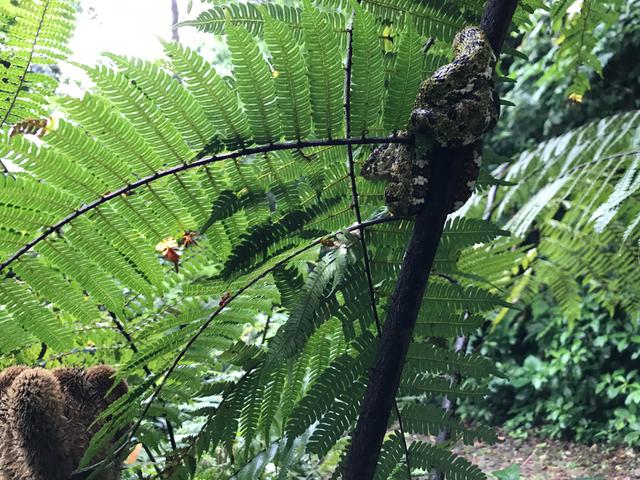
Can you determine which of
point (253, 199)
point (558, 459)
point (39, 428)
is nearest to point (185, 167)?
point (253, 199)

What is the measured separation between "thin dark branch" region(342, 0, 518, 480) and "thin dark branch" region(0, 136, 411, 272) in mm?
75

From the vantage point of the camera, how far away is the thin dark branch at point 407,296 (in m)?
0.67

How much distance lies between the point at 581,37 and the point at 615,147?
49 centimetres

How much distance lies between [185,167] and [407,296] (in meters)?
0.34

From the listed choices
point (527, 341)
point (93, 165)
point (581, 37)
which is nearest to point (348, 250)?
point (93, 165)

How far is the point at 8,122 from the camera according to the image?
1.11 meters

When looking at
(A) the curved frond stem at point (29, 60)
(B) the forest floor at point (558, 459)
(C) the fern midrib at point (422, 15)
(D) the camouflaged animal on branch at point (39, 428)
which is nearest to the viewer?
(C) the fern midrib at point (422, 15)

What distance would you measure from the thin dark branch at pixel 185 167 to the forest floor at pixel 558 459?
360cm

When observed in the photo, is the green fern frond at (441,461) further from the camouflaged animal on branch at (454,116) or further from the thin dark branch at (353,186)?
the camouflaged animal on branch at (454,116)

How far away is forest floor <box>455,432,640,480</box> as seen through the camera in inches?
162

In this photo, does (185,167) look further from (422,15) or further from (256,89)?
(422,15)

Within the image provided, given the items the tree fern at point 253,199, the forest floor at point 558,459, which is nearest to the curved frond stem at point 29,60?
the tree fern at point 253,199

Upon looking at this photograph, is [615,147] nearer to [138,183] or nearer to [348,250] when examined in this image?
[348,250]

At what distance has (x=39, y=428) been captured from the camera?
3.18 ft
